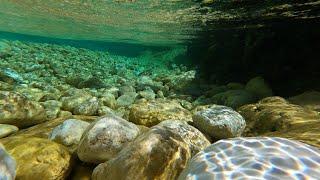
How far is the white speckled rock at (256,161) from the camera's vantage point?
257 cm

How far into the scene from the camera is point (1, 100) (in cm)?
743

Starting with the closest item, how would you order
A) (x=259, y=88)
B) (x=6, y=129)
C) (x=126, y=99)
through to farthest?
(x=6, y=129) → (x=126, y=99) → (x=259, y=88)

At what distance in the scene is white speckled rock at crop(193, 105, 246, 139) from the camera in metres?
6.10

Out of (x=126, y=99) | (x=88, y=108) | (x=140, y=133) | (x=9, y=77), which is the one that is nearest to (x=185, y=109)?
(x=88, y=108)

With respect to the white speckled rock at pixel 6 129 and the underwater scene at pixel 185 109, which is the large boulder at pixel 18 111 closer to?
the underwater scene at pixel 185 109

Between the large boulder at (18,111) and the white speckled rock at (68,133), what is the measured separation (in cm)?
173

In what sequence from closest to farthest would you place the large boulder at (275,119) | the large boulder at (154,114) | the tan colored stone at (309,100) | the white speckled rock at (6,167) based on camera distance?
the white speckled rock at (6,167) < the large boulder at (275,119) < the large boulder at (154,114) < the tan colored stone at (309,100)

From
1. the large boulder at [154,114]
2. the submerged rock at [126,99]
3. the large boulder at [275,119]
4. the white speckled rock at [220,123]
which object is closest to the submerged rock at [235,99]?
the large boulder at [275,119]

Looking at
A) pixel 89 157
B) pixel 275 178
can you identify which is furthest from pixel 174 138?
pixel 275 178

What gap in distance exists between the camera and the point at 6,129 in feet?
22.7

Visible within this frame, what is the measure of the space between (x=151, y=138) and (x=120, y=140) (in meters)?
1.06

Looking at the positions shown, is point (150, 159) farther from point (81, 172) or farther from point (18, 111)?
point (18, 111)

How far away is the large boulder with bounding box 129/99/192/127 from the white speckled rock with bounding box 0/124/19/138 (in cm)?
246

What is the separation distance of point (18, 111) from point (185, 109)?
3839 mm
